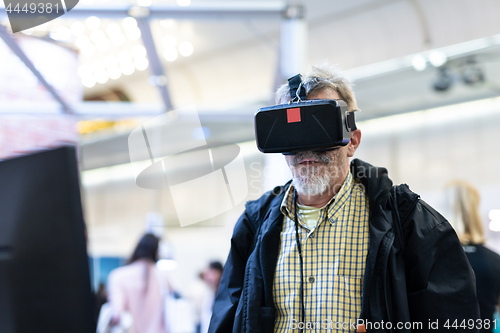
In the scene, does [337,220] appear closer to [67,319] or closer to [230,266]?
[230,266]

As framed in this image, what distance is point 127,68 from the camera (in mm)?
6012

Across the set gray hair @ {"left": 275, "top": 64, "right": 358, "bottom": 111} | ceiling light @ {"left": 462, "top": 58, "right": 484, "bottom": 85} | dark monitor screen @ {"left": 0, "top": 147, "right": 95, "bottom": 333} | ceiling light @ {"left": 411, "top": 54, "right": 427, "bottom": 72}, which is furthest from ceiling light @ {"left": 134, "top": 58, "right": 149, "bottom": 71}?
dark monitor screen @ {"left": 0, "top": 147, "right": 95, "bottom": 333}

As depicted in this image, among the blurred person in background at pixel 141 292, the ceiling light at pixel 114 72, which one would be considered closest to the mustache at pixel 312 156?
the blurred person in background at pixel 141 292

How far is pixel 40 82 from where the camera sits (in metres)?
2.91

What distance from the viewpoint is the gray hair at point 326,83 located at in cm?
127

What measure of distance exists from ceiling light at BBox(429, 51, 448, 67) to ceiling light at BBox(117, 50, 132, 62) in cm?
353

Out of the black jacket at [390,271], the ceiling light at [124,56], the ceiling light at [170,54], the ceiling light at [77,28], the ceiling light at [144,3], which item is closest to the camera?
the black jacket at [390,271]

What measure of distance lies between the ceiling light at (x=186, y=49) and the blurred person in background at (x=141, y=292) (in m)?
3.13

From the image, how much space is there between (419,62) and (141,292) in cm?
355

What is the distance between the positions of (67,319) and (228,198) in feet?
3.78

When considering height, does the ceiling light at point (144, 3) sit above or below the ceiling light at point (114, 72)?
below

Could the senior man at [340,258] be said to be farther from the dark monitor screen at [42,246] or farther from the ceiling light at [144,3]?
Result: the ceiling light at [144,3]

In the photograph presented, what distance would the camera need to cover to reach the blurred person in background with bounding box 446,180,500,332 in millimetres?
2018

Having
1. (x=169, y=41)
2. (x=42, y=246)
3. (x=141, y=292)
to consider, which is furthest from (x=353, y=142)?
(x=169, y=41)
